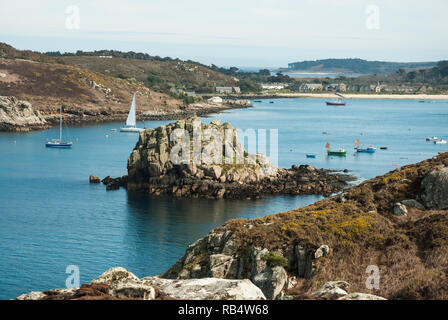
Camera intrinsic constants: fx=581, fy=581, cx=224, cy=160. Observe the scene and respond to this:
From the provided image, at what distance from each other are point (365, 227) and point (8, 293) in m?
22.6

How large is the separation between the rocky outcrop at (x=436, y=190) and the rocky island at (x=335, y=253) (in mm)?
50

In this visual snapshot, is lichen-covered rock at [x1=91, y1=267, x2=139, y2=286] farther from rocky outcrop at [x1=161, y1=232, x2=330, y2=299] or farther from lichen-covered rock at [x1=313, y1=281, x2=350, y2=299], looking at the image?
rocky outcrop at [x1=161, y1=232, x2=330, y2=299]

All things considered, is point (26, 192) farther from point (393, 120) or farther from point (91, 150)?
point (393, 120)

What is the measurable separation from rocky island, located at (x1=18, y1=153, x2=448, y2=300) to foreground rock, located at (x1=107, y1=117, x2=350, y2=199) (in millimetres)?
35306

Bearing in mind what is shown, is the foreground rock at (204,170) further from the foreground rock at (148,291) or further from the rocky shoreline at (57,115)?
the rocky shoreline at (57,115)

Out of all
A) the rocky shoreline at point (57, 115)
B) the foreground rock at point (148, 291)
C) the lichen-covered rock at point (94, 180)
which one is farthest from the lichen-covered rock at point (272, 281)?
the rocky shoreline at point (57, 115)

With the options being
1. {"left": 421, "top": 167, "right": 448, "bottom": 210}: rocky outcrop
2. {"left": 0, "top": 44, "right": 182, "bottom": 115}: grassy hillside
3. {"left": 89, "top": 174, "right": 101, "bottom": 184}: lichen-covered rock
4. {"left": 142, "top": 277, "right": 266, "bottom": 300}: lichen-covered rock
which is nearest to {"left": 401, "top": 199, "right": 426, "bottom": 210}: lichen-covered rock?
{"left": 421, "top": 167, "right": 448, "bottom": 210}: rocky outcrop

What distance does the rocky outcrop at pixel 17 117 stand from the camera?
13062 centimetres

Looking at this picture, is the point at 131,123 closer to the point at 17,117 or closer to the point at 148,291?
the point at 17,117

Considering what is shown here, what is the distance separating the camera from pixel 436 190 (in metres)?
28.6

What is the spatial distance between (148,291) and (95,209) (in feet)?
148

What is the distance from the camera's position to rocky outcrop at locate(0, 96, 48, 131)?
429 ft

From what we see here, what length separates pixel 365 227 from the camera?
2519cm

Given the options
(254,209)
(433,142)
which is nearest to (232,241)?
(254,209)
